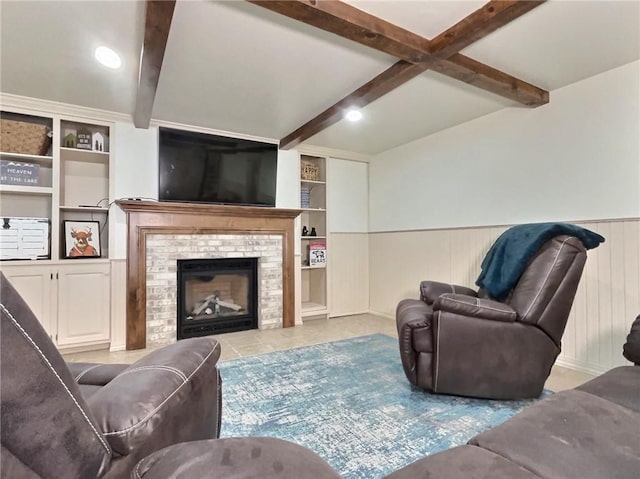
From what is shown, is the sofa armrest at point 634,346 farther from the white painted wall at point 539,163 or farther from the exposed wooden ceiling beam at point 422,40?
the exposed wooden ceiling beam at point 422,40

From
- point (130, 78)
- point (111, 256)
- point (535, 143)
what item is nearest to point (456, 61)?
point (535, 143)

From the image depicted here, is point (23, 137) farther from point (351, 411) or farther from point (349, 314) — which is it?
point (349, 314)

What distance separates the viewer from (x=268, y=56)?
221 cm

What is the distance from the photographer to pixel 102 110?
10.0 ft

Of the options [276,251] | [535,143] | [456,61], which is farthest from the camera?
[276,251]

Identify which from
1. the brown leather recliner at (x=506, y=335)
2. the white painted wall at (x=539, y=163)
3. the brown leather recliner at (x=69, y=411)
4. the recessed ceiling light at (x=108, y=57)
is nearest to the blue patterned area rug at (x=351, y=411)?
the brown leather recliner at (x=506, y=335)

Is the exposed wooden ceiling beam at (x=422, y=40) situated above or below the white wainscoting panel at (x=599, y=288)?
above

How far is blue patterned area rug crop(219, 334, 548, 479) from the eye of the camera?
5.05 feet

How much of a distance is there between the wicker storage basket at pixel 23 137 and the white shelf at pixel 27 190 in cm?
30

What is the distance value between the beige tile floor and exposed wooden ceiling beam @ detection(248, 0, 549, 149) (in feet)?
7.23

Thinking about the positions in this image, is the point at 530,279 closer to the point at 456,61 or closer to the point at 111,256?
the point at 456,61

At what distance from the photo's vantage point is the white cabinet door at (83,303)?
2.91 metres

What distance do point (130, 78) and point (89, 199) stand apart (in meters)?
1.48

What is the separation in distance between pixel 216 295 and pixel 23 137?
229 cm
